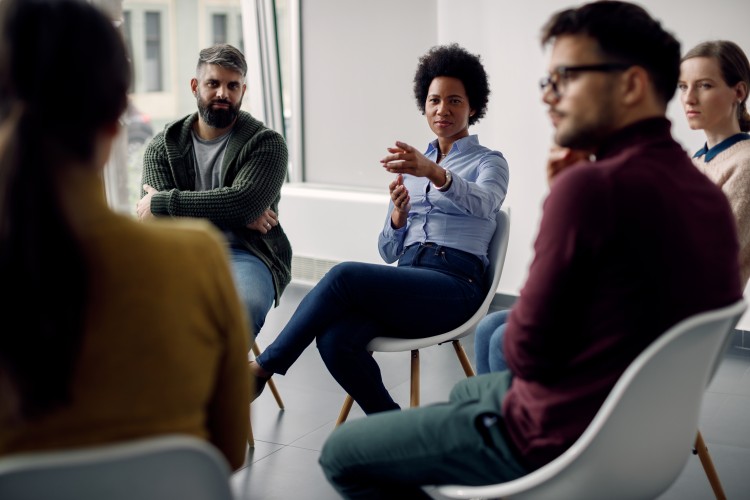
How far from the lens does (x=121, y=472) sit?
100 centimetres

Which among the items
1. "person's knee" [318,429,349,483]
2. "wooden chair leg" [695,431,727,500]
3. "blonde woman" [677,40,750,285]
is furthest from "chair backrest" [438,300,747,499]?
"blonde woman" [677,40,750,285]

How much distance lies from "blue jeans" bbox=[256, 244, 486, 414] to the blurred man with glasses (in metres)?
0.91

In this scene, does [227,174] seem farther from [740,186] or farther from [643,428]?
[643,428]

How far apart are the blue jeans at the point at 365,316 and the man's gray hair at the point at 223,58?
3.19 feet

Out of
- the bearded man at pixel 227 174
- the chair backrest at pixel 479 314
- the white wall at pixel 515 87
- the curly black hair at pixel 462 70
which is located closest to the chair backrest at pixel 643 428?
the chair backrest at pixel 479 314

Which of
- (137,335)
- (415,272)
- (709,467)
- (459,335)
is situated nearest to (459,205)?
(415,272)

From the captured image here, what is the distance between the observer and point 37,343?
3.37 feet

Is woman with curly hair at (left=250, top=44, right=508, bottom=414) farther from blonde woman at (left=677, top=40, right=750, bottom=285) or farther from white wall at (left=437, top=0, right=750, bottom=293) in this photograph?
white wall at (left=437, top=0, right=750, bottom=293)

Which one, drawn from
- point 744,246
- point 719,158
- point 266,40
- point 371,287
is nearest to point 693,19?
point 719,158

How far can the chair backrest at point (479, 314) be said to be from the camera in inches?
99.8

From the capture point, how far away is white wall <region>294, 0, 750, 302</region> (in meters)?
4.10

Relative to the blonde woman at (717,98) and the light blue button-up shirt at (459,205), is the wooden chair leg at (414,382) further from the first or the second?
the blonde woman at (717,98)

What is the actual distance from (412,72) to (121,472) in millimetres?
4502

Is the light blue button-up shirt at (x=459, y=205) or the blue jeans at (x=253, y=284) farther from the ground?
the light blue button-up shirt at (x=459, y=205)
